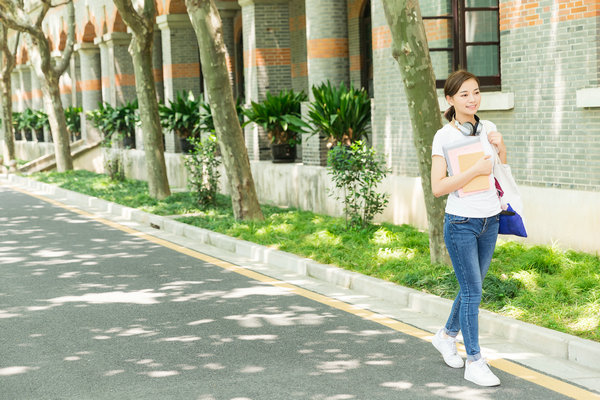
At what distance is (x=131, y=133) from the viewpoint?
28.3 m

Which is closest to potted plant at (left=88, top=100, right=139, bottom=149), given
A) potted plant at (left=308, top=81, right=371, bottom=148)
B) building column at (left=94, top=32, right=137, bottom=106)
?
building column at (left=94, top=32, right=137, bottom=106)

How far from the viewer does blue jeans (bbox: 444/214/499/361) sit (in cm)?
583

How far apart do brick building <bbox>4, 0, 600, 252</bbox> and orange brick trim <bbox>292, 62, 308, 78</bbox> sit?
27 mm

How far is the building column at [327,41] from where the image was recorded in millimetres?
17312

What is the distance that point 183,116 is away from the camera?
22141mm

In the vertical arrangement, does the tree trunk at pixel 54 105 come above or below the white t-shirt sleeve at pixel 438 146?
above

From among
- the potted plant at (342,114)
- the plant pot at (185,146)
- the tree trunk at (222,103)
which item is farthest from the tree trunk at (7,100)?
the tree trunk at (222,103)

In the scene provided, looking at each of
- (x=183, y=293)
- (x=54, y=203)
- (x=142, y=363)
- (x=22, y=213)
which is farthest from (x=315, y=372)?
(x=54, y=203)

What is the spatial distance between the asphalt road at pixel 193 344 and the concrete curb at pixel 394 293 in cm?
58

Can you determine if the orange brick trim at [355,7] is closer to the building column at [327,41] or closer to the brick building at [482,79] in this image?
the brick building at [482,79]

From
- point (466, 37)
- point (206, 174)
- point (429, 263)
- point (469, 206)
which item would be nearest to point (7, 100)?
point (206, 174)

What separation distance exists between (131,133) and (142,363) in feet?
73.0

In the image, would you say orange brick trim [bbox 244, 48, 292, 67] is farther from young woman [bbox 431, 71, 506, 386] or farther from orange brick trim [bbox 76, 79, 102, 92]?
orange brick trim [bbox 76, 79, 102, 92]

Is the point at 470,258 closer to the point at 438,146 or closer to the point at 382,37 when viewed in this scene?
the point at 438,146
